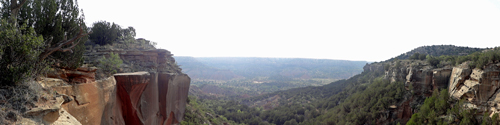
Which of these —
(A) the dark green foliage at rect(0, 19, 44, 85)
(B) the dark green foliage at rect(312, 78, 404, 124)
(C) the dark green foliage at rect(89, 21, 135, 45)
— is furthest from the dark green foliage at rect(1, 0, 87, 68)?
(B) the dark green foliage at rect(312, 78, 404, 124)

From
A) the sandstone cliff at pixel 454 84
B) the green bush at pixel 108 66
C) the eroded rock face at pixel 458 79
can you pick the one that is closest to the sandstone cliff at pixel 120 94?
the green bush at pixel 108 66

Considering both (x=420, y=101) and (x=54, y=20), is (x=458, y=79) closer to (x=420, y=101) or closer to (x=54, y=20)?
(x=420, y=101)

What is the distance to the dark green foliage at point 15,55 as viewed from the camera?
619 centimetres

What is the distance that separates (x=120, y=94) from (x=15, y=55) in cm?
640

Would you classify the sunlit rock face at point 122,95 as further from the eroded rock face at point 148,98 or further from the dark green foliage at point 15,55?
the dark green foliage at point 15,55

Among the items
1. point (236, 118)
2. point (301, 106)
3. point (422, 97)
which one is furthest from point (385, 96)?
point (236, 118)

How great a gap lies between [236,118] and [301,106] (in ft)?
64.5

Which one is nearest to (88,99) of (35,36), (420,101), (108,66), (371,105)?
(35,36)

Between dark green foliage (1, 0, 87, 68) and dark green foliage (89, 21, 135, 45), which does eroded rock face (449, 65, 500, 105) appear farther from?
dark green foliage (89, 21, 135, 45)

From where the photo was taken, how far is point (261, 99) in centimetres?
8144

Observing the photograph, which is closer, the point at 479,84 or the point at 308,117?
the point at 479,84

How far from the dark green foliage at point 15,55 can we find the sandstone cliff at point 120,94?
144cm

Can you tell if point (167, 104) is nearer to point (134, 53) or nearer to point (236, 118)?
point (134, 53)

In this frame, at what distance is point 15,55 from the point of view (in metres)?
6.62
